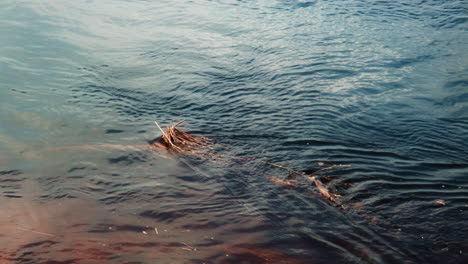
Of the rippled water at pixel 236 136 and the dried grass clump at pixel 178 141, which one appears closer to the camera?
the rippled water at pixel 236 136

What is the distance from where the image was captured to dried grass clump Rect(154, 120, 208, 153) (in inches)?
161

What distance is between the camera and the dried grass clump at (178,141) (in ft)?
13.4

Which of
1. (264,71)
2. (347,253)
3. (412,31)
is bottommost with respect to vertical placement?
(347,253)

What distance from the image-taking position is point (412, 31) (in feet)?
27.8

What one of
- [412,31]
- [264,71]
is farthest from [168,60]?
[412,31]

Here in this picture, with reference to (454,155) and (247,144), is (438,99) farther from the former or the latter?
(247,144)

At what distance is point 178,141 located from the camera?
418 cm

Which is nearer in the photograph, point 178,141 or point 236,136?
point 178,141

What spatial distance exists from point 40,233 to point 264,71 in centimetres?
500

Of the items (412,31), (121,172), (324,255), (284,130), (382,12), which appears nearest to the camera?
(324,255)

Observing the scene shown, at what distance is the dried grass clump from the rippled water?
0.14m

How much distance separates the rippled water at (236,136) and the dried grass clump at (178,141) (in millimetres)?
143

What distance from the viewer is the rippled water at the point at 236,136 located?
2.64 meters

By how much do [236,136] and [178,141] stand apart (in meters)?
0.75
